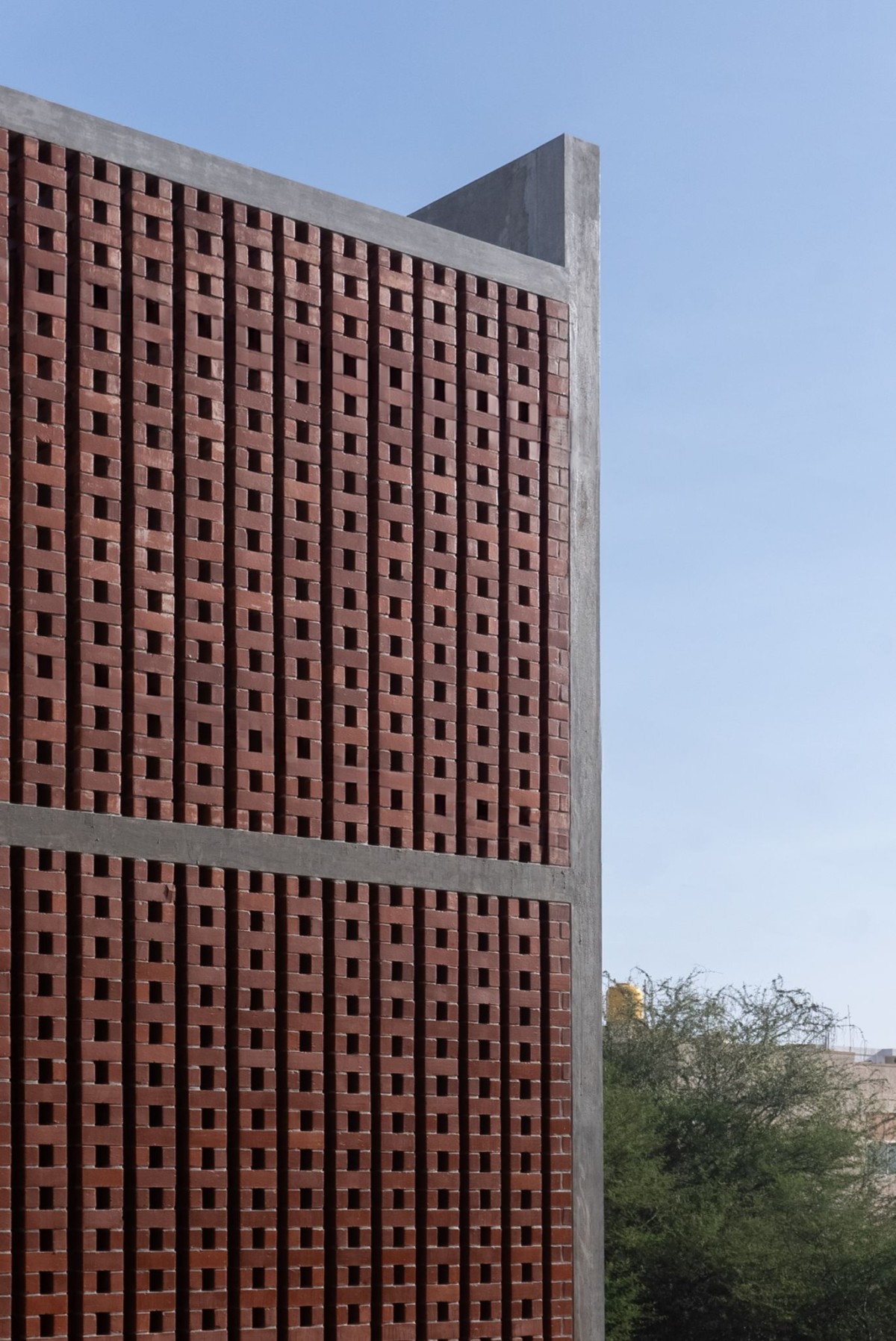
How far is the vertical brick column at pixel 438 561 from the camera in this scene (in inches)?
371

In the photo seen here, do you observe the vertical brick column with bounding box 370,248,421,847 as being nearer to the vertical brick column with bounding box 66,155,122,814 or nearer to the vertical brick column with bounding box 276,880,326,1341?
the vertical brick column with bounding box 276,880,326,1341

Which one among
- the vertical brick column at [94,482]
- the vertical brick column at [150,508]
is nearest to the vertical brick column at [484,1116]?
the vertical brick column at [150,508]

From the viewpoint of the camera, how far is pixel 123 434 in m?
8.54

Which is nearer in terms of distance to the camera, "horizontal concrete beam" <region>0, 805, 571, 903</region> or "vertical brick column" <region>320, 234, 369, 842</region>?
"horizontal concrete beam" <region>0, 805, 571, 903</region>

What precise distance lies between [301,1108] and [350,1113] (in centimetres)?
30

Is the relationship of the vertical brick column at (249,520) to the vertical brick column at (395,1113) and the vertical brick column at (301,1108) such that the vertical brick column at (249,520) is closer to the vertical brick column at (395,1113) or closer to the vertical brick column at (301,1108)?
the vertical brick column at (301,1108)

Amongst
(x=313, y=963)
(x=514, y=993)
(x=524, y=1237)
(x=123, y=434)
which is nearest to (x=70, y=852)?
(x=313, y=963)

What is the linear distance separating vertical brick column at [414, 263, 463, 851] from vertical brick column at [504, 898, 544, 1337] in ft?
2.17

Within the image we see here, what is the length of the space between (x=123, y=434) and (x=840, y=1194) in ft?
71.9

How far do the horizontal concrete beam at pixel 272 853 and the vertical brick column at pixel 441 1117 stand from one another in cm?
17

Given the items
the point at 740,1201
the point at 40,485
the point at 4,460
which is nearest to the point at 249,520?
the point at 40,485

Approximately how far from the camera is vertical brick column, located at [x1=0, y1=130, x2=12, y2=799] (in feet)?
26.1

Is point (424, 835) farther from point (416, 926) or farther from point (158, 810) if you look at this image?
point (158, 810)

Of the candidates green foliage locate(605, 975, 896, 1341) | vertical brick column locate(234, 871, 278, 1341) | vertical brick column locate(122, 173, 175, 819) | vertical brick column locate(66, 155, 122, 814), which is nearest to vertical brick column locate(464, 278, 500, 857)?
vertical brick column locate(234, 871, 278, 1341)
